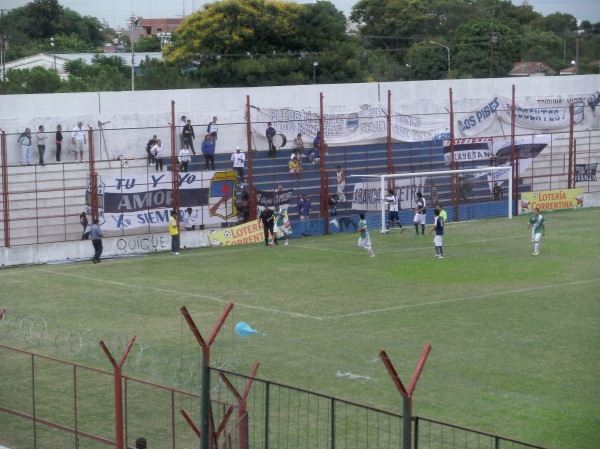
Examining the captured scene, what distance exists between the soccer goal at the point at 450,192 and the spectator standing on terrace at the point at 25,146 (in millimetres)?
13106

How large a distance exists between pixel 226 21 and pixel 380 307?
150ft

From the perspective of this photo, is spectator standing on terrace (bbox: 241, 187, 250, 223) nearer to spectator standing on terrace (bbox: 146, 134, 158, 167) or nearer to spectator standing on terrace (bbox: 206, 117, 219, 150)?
spectator standing on terrace (bbox: 206, 117, 219, 150)

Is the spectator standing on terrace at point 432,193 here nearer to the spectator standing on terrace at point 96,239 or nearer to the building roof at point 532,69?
the spectator standing on terrace at point 96,239

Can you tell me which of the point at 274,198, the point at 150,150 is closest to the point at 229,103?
the point at 150,150

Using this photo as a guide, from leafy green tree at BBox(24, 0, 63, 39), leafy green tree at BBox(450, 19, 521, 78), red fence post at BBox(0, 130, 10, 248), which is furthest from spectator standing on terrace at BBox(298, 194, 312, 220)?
leafy green tree at BBox(450, 19, 521, 78)

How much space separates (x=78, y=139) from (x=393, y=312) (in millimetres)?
19736

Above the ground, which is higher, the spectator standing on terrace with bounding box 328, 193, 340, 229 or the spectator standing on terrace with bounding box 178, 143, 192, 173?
the spectator standing on terrace with bounding box 178, 143, 192, 173

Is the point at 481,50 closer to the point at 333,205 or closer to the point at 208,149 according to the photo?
the point at 333,205

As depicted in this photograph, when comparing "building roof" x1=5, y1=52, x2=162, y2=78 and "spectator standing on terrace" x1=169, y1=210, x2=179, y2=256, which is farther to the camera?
"building roof" x1=5, y1=52, x2=162, y2=78

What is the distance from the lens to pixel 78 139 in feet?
135

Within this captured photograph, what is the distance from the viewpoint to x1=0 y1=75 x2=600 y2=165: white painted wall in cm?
4256

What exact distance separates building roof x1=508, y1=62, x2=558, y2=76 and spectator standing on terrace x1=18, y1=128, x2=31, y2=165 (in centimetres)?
4052

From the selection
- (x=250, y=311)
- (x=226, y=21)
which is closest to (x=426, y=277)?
(x=250, y=311)

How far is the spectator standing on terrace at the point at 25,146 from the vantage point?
129 feet
